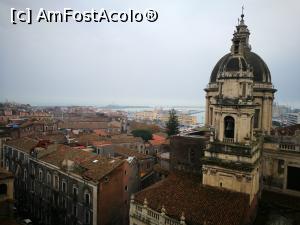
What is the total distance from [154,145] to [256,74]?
143ft

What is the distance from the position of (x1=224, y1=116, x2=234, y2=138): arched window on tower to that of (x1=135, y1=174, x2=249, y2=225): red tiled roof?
4.80 m

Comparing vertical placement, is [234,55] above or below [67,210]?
above

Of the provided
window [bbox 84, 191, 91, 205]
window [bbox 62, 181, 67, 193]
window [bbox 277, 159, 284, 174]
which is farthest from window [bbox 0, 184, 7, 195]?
window [bbox 277, 159, 284, 174]

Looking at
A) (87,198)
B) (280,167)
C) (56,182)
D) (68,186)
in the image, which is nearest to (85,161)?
(68,186)

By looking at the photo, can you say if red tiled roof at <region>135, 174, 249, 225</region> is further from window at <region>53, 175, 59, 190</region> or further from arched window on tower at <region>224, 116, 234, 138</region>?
window at <region>53, 175, 59, 190</region>

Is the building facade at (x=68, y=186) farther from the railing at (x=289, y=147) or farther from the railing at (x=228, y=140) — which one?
the railing at (x=289, y=147)

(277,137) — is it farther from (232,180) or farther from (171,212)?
(171,212)

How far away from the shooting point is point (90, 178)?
98.0ft

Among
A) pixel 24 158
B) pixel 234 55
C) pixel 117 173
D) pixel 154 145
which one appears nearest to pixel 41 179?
pixel 24 158

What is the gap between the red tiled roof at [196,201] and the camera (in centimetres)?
1961

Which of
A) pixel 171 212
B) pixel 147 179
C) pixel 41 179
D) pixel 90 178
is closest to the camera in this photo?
pixel 171 212

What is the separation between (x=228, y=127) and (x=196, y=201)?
7.01 metres

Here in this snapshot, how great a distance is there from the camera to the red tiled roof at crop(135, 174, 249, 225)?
1961 centimetres

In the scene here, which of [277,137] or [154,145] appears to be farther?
[154,145]
